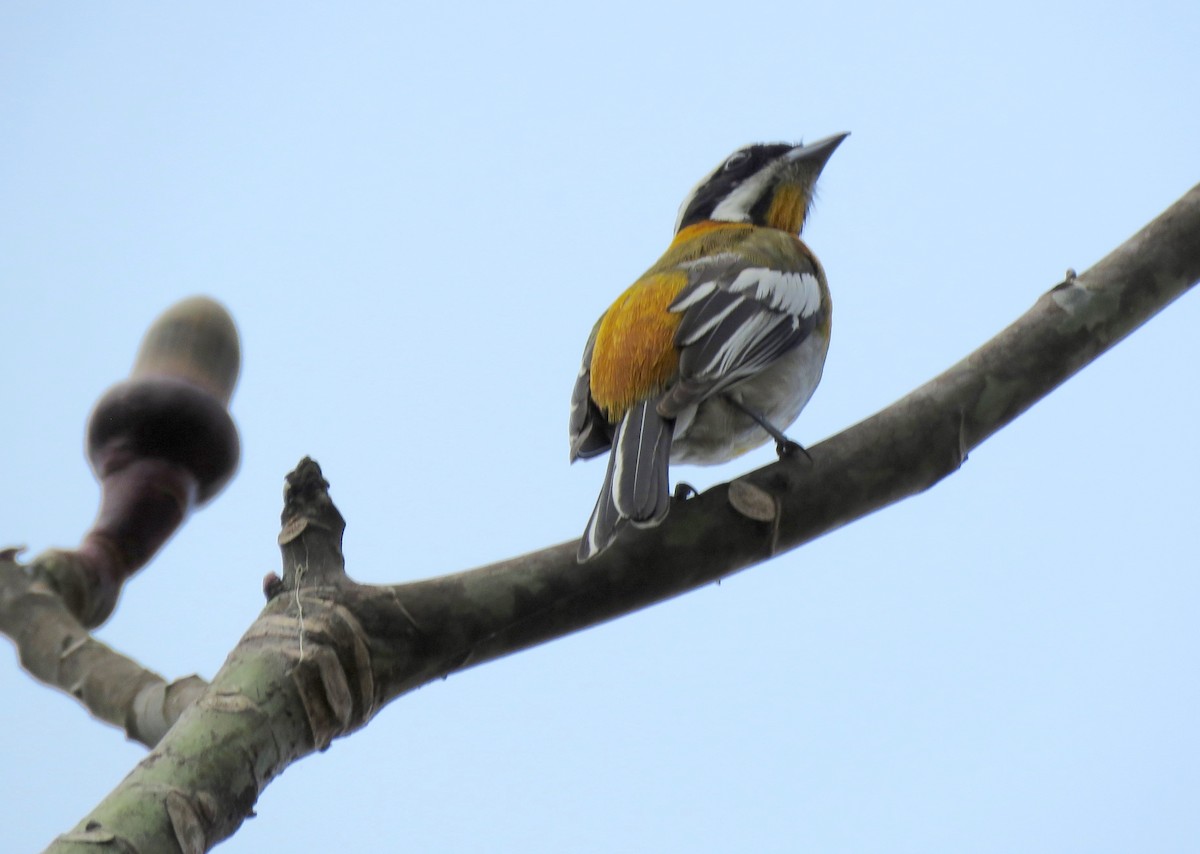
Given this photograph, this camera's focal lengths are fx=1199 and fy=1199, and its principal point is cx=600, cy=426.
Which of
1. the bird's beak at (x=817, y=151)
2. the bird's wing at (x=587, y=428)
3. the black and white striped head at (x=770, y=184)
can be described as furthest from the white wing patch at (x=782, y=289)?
the bird's beak at (x=817, y=151)

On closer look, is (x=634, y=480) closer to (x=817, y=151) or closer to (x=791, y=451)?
(x=791, y=451)

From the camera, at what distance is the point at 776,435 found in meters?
3.30

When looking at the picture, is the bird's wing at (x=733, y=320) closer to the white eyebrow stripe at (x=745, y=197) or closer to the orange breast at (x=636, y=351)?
the orange breast at (x=636, y=351)

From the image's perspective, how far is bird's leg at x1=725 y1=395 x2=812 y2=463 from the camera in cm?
279

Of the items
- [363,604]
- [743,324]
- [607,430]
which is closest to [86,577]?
[363,604]

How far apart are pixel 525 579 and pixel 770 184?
3374mm

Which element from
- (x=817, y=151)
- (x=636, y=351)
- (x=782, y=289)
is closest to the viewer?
(x=636, y=351)

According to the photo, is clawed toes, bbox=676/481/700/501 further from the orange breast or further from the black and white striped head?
the black and white striped head

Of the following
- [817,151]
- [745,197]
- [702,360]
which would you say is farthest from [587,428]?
[817,151]

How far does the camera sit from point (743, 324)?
3.57 metres

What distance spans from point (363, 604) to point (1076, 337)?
1.78 metres

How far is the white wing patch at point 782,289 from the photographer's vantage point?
150 inches

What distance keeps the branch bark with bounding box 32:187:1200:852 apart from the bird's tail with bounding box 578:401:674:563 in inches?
1.6

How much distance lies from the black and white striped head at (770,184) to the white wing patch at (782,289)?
1.13 metres
